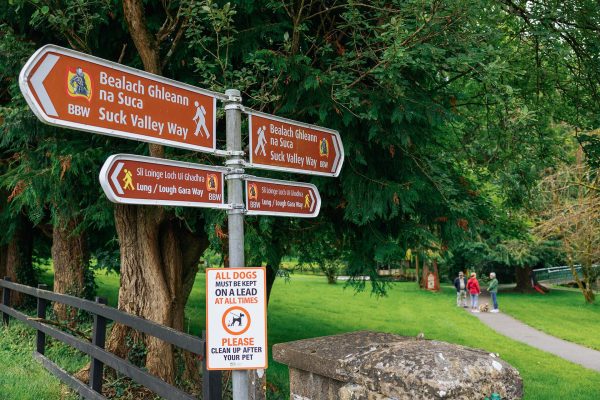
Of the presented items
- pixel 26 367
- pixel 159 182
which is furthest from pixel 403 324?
pixel 159 182

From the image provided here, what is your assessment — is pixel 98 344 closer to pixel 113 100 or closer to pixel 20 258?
pixel 113 100

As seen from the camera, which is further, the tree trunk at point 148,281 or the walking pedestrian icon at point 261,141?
the tree trunk at point 148,281

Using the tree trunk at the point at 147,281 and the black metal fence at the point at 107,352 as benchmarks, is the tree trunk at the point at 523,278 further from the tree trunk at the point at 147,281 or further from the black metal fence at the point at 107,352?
the black metal fence at the point at 107,352

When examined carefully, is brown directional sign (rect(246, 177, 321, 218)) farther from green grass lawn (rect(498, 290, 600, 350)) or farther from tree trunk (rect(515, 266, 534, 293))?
tree trunk (rect(515, 266, 534, 293))

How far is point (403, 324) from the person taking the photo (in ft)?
66.5

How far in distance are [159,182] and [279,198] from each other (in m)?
0.83

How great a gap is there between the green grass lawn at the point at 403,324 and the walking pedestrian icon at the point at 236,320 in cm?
392

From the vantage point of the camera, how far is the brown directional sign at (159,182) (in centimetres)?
269

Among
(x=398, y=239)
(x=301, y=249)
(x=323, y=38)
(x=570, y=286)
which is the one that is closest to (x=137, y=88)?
(x=323, y=38)

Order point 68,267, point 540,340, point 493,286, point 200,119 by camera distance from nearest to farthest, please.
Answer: point 200,119 → point 68,267 → point 540,340 → point 493,286

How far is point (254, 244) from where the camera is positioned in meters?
6.83

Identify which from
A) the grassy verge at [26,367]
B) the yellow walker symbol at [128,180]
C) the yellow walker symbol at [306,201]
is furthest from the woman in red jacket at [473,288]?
the yellow walker symbol at [128,180]

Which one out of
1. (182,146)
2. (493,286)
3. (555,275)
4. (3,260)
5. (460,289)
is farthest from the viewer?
(555,275)

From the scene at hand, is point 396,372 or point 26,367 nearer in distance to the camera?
point 396,372
